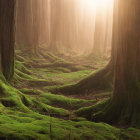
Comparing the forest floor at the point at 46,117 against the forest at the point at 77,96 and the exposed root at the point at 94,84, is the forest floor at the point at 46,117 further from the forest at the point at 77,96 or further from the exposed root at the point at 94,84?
the exposed root at the point at 94,84

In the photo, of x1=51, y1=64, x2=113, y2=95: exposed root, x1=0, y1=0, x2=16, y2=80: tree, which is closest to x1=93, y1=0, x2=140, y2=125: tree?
x1=51, y1=64, x2=113, y2=95: exposed root

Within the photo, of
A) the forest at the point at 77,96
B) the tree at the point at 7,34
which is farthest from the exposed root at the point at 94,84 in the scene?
the tree at the point at 7,34

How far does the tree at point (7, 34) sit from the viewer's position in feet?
28.3

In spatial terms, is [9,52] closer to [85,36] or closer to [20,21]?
[20,21]

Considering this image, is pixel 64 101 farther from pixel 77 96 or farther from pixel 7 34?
pixel 7 34

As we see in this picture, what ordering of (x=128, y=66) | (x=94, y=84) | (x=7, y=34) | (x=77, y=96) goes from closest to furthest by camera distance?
(x=128, y=66) < (x=7, y=34) < (x=77, y=96) < (x=94, y=84)

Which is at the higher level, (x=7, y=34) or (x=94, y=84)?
(x=7, y=34)

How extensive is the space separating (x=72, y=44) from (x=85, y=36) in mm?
6301

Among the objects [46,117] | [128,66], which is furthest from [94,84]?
[46,117]

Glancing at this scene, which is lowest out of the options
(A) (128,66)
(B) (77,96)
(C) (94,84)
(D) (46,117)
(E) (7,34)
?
(B) (77,96)

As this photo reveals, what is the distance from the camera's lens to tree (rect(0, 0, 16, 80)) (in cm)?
862

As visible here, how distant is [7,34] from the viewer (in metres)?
8.76

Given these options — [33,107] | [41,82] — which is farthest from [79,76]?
[33,107]

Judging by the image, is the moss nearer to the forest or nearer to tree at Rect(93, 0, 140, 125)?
the forest
